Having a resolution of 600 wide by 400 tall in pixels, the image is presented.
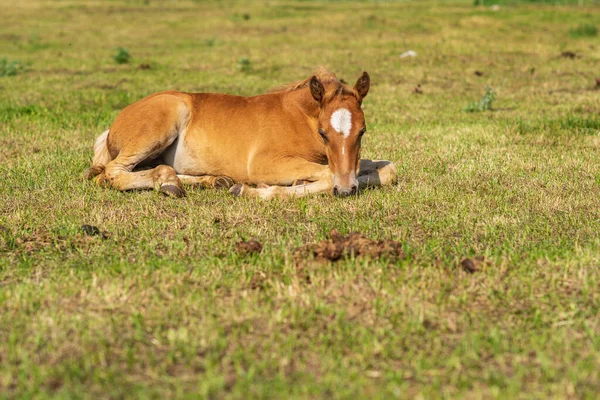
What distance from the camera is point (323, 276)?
15.9ft

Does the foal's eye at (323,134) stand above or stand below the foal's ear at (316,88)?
below

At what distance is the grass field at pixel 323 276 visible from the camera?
3654mm

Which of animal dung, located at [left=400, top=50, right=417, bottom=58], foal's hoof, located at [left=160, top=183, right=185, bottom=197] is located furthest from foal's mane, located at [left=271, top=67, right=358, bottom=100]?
animal dung, located at [left=400, top=50, right=417, bottom=58]

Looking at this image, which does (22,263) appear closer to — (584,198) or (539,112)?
(584,198)

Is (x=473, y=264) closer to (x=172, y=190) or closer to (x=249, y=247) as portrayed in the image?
(x=249, y=247)

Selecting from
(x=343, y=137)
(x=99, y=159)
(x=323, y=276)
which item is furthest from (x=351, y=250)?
(x=99, y=159)

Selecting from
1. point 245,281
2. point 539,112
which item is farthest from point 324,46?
point 245,281

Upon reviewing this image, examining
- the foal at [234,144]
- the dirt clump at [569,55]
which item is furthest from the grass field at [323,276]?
the dirt clump at [569,55]

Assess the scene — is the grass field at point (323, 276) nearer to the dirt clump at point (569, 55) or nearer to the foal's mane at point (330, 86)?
the foal's mane at point (330, 86)

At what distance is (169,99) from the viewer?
311 inches

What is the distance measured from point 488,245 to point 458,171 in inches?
109

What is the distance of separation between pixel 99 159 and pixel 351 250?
4.27 meters

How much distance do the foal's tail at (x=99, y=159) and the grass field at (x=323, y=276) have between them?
9.3 inches

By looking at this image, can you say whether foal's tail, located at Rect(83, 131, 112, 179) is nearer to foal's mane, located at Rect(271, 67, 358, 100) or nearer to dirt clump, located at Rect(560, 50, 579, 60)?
foal's mane, located at Rect(271, 67, 358, 100)
